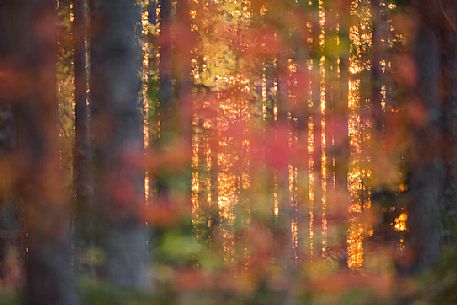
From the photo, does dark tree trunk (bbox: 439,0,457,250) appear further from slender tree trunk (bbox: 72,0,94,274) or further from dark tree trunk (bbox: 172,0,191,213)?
slender tree trunk (bbox: 72,0,94,274)

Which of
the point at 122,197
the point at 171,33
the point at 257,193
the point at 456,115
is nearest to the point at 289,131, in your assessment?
the point at 456,115

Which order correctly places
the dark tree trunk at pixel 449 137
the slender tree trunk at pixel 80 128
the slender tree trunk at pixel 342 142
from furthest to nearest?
the slender tree trunk at pixel 80 128, the slender tree trunk at pixel 342 142, the dark tree trunk at pixel 449 137

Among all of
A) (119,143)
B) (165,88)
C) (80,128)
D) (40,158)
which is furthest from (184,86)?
(40,158)

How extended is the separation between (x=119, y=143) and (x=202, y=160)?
31.9 feet

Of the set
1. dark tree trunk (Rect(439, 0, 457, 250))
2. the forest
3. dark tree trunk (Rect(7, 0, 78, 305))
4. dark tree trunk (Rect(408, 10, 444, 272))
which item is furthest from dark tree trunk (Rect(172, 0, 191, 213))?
dark tree trunk (Rect(7, 0, 78, 305))

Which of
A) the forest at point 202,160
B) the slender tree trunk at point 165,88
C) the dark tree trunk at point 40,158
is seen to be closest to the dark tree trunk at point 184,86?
the forest at point 202,160

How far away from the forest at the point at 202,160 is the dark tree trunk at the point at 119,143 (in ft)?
0.07

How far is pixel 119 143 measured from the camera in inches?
418

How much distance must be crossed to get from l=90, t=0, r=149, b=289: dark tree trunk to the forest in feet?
0.07

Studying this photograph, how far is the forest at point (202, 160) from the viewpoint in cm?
680

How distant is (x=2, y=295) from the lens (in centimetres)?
933

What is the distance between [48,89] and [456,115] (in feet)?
26.7

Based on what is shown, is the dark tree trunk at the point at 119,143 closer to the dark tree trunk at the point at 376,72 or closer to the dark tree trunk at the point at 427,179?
the dark tree trunk at the point at 427,179

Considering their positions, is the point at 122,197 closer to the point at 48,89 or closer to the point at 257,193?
the point at 48,89
